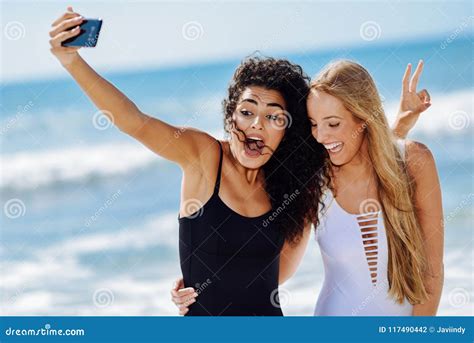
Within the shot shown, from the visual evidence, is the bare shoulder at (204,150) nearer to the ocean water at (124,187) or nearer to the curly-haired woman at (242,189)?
the curly-haired woman at (242,189)

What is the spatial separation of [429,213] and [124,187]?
384 inches

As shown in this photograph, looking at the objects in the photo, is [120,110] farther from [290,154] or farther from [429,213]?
[429,213]

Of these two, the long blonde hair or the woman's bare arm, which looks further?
the woman's bare arm

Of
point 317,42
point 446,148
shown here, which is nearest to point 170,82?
point 317,42

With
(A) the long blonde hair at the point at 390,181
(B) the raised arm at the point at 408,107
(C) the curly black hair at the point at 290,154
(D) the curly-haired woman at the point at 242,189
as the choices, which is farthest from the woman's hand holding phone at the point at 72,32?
(B) the raised arm at the point at 408,107

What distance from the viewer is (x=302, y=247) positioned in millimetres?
4980

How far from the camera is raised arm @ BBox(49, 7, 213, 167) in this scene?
158 inches

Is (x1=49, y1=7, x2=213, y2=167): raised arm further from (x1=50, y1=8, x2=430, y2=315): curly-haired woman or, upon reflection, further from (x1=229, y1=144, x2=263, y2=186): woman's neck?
(x1=229, y1=144, x2=263, y2=186): woman's neck

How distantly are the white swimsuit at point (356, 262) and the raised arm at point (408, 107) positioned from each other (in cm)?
81

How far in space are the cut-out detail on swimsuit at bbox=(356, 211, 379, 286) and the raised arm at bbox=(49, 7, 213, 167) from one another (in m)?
1.08

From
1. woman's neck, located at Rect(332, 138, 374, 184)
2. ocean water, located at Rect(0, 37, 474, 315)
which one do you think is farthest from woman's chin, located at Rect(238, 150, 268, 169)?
ocean water, located at Rect(0, 37, 474, 315)

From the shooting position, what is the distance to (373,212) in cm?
467

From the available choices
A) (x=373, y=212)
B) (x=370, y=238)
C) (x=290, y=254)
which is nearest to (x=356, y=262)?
(x=370, y=238)

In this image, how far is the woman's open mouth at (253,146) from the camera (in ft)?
15.0
